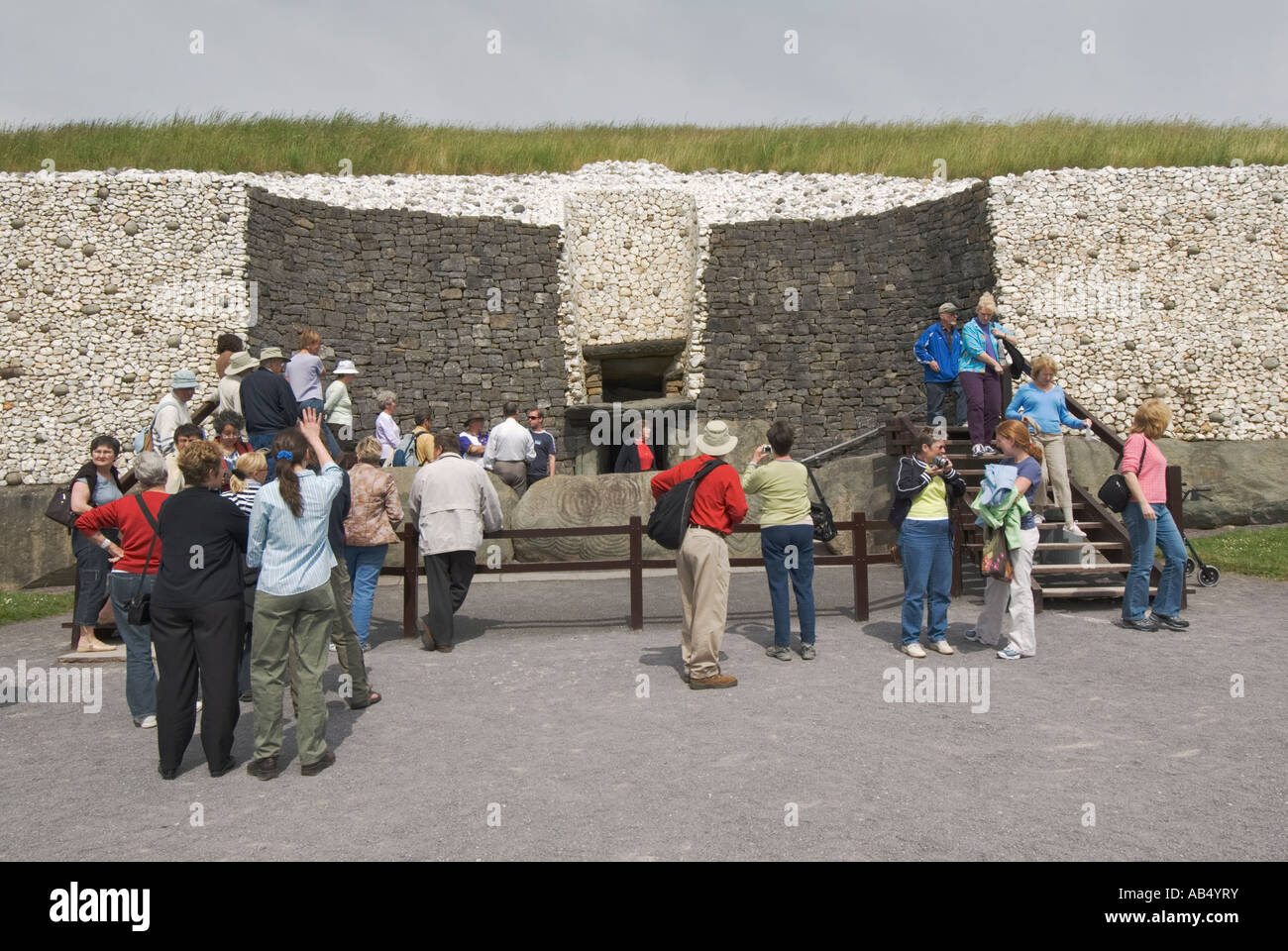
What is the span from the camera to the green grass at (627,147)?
683 inches

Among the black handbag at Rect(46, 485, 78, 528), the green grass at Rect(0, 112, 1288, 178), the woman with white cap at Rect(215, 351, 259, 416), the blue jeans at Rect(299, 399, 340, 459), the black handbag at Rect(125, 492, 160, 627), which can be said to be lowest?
the black handbag at Rect(125, 492, 160, 627)

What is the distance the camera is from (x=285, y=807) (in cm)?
460

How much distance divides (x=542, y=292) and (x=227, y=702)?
43.8 ft

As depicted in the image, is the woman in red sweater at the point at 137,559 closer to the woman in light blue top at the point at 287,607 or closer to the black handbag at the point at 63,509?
the woman in light blue top at the point at 287,607

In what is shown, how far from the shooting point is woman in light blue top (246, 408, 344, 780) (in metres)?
5.01

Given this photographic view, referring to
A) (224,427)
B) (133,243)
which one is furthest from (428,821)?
(133,243)

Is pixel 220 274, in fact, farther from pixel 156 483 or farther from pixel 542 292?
pixel 156 483

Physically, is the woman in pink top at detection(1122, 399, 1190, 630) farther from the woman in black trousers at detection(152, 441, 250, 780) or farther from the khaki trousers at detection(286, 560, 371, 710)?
the woman in black trousers at detection(152, 441, 250, 780)

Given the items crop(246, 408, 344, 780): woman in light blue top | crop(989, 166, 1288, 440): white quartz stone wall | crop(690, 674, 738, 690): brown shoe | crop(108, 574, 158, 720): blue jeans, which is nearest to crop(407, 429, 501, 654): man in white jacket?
crop(108, 574, 158, 720): blue jeans

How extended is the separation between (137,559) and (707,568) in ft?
11.9

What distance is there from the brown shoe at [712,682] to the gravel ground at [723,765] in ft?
0.24

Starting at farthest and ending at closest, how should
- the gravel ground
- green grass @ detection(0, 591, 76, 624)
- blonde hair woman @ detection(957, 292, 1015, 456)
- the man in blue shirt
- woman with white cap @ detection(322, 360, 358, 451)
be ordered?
the man in blue shirt
blonde hair woman @ detection(957, 292, 1015, 456)
green grass @ detection(0, 591, 76, 624)
woman with white cap @ detection(322, 360, 358, 451)
the gravel ground

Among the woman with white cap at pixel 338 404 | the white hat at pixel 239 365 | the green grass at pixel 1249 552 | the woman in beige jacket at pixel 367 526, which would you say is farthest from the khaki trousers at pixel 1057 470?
the white hat at pixel 239 365

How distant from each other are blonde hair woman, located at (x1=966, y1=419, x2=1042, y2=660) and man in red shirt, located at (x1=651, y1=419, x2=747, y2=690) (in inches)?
87.5
